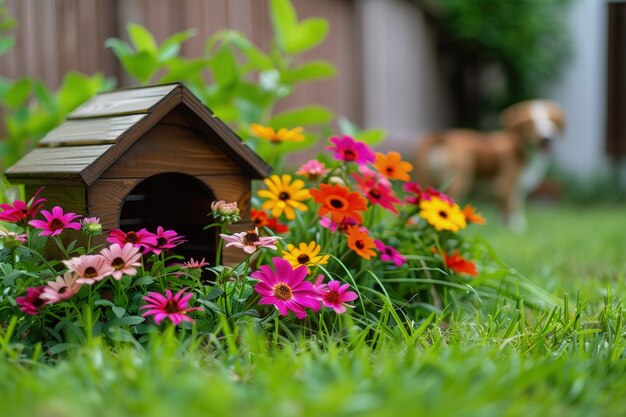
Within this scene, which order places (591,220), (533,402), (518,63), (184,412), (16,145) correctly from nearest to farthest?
1. (184,412)
2. (533,402)
3. (16,145)
4. (591,220)
5. (518,63)

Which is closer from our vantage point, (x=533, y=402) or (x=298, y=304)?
(x=533, y=402)

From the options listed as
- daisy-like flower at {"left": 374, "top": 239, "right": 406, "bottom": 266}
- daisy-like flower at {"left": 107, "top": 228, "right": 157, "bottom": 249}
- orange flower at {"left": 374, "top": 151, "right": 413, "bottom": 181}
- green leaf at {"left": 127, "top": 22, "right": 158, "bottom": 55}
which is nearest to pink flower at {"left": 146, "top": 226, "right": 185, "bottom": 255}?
daisy-like flower at {"left": 107, "top": 228, "right": 157, "bottom": 249}

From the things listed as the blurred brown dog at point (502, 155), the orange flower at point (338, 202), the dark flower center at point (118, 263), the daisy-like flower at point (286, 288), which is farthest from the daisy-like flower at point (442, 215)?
the blurred brown dog at point (502, 155)

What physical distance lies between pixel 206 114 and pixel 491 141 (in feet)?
14.8

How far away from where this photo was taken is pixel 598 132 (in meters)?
8.21

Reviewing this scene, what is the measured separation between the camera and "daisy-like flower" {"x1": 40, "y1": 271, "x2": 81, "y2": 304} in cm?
122

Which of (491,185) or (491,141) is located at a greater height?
(491,141)

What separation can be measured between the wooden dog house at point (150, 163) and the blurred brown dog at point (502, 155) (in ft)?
12.6

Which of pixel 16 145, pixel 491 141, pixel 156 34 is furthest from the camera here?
pixel 491 141

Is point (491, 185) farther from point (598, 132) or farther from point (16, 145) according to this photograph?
point (16, 145)

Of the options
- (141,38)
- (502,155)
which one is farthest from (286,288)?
(502,155)

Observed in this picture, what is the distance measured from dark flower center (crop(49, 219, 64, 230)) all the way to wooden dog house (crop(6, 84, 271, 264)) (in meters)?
0.10

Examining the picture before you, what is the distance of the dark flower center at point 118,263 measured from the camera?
1.29 m

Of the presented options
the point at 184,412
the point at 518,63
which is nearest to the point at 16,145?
the point at 184,412
